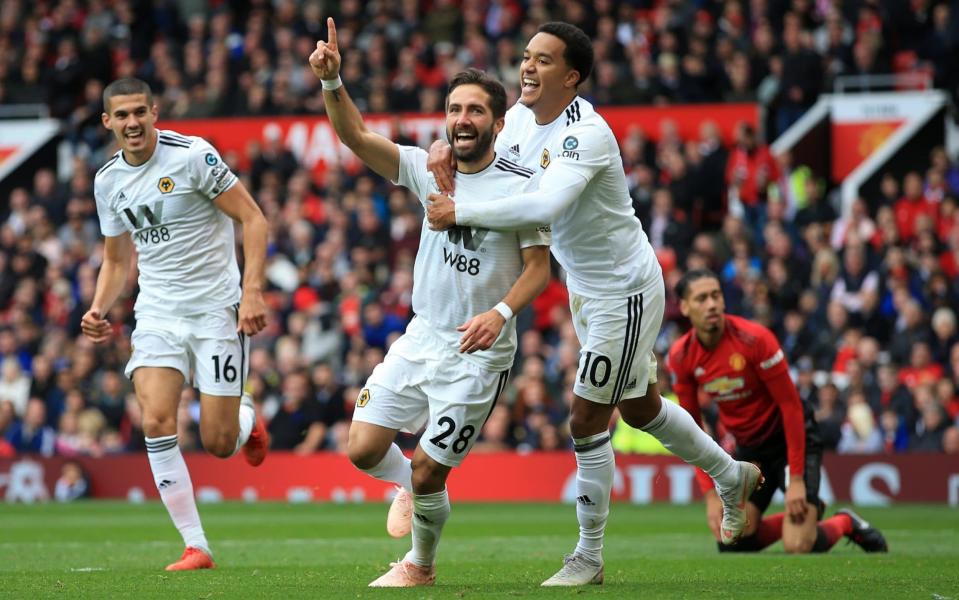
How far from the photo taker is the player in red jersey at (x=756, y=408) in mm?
10570

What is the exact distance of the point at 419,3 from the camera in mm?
→ 25375

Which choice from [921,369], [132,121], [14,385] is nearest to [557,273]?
[921,369]

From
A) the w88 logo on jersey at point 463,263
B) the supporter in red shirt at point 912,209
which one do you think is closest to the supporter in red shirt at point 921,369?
the supporter in red shirt at point 912,209

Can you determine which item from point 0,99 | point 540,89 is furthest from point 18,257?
point 540,89

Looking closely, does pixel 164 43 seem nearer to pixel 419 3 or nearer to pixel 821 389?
pixel 419 3

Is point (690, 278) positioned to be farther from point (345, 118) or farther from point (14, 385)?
point (14, 385)

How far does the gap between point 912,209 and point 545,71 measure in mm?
12509

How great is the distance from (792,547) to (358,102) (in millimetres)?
13642

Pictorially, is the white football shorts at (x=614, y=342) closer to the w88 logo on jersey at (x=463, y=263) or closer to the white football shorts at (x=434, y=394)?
the white football shorts at (x=434, y=394)

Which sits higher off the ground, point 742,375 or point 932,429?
point 742,375

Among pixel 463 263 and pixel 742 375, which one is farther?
pixel 742 375

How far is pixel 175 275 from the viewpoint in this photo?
31.9 feet

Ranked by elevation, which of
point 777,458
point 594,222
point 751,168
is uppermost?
point 751,168

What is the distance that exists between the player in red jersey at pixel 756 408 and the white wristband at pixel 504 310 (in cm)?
318
